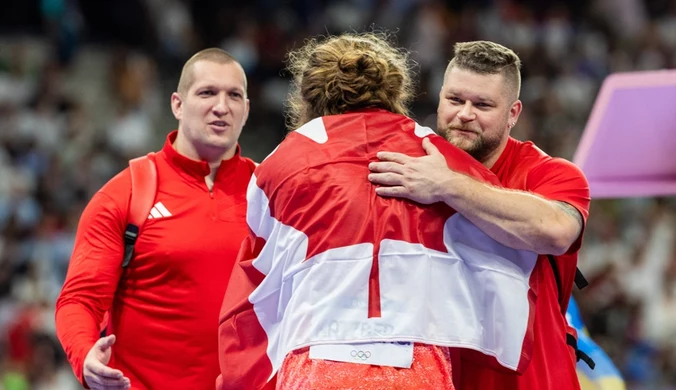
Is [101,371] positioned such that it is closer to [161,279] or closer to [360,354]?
[161,279]

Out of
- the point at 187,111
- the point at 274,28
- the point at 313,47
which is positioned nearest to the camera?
the point at 313,47

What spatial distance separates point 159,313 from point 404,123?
144 centimetres

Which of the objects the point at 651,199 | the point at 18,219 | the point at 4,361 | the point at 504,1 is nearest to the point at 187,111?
the point at 4,361

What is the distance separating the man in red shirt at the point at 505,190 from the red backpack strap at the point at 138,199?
1.29 meters

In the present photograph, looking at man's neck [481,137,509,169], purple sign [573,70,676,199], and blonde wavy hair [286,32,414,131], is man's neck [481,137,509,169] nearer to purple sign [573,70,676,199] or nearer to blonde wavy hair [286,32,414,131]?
blonde wavy hair [286,32,414,131]

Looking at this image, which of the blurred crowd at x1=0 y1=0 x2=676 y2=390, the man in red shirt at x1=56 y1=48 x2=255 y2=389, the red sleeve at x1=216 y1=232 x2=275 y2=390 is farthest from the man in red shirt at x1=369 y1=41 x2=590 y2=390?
the blurred crowd at x1=0 y1=0 x2=676 y2=390

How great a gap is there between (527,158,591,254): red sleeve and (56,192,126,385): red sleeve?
1705mm

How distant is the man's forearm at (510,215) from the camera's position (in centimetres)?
343

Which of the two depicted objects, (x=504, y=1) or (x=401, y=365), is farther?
(x=504, y=1)

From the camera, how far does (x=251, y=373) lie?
142 inches

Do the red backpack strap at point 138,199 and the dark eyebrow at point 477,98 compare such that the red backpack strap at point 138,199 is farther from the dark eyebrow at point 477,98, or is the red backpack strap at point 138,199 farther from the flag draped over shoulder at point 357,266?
the dark eyebrow at point 477,98

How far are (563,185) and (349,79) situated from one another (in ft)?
2.83

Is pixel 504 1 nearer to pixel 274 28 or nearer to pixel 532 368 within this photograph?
pixel 274 28

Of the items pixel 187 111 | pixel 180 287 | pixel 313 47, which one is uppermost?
pixel 313 47
